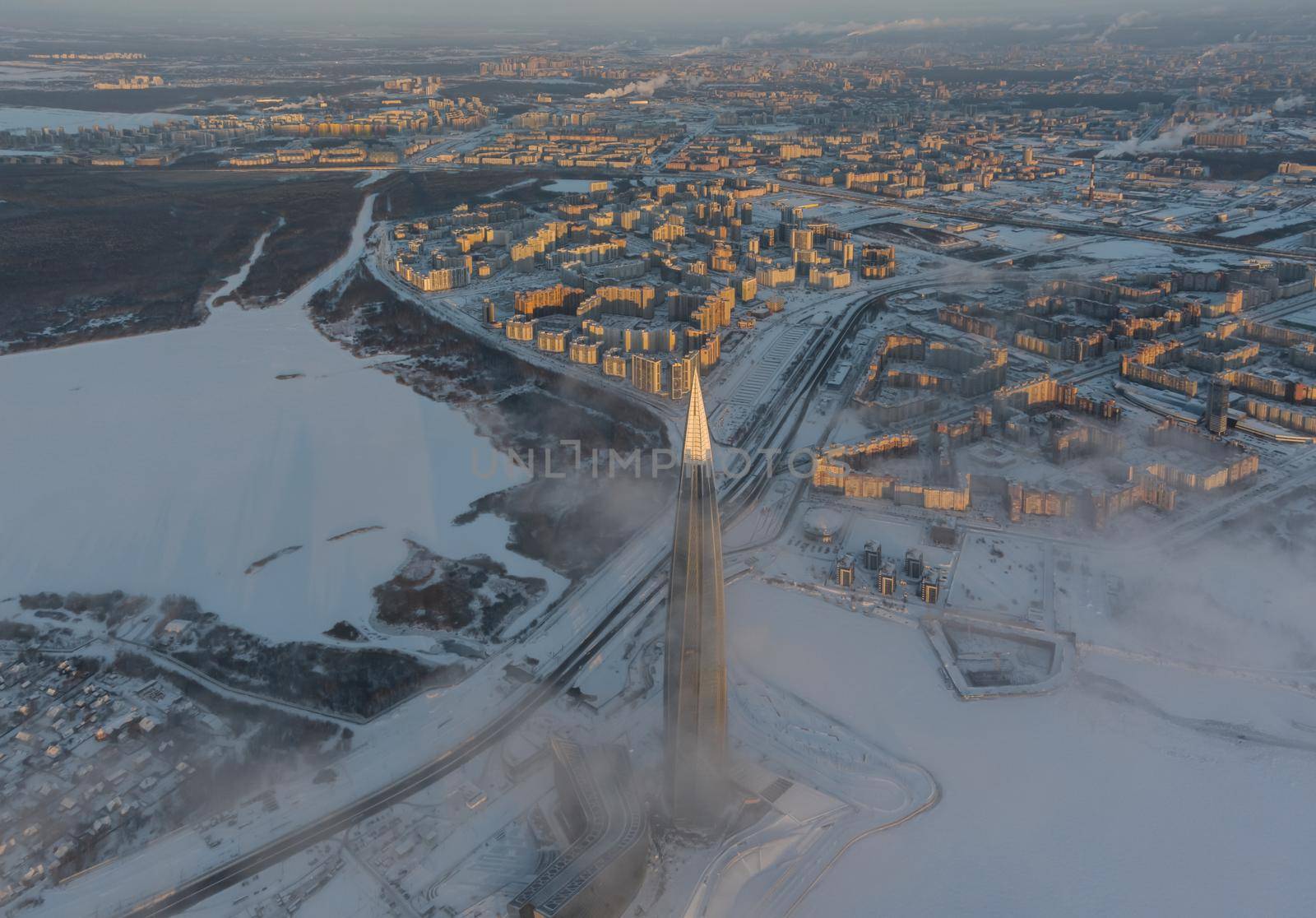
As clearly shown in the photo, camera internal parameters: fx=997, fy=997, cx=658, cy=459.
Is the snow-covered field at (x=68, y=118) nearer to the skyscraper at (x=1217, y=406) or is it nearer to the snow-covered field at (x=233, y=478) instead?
the snow-covered field at (x=233, y=478)

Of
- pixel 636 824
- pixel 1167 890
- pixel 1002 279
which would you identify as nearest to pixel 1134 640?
pixel 1167 890

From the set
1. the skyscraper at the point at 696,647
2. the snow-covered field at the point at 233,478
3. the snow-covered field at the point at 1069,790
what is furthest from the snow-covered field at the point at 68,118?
the skyscraper at the point at 696,647

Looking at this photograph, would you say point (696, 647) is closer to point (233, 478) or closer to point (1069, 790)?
point (1069, 790)

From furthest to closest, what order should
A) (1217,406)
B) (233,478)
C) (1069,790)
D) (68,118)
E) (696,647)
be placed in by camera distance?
(68,118)
(1217,406)
(233,478)
(1069,790)
(696,647)

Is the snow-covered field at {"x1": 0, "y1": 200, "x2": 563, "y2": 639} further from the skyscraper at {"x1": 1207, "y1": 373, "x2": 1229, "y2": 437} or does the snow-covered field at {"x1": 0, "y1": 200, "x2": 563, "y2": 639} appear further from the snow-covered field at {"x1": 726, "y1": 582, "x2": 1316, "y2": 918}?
the skyscraper at {"x1": 1207, "y1": 373, "x2": 1229, "y2": 437}

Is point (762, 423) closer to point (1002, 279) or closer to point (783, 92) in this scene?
point (1002, 279)

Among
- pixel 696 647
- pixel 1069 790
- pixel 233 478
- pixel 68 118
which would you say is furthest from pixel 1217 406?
pixel 68 118
